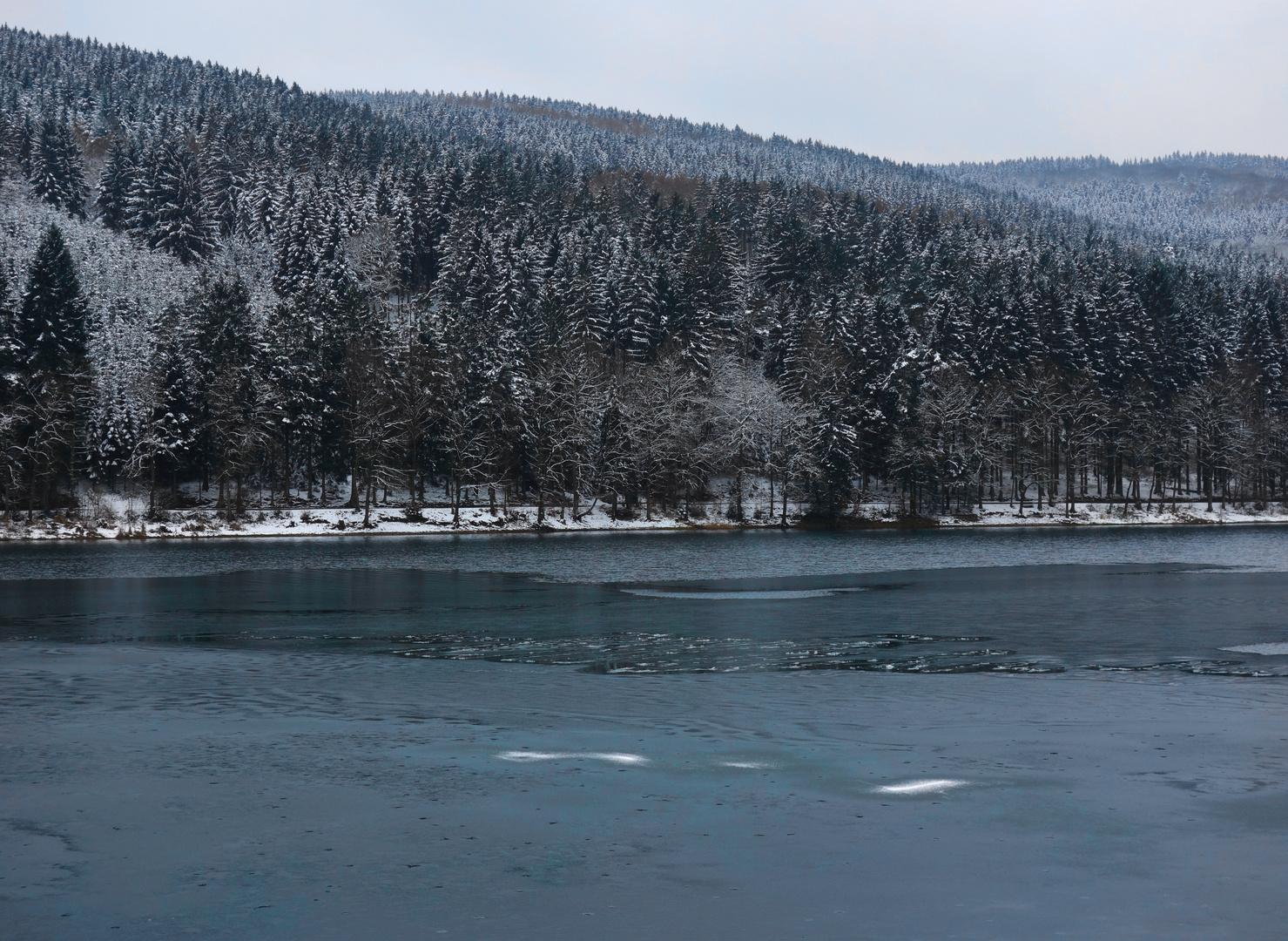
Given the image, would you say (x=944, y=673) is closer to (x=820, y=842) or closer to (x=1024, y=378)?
(x=820, y=842)

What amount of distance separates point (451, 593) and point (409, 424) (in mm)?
41902

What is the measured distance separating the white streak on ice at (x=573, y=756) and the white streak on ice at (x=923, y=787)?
113 inches

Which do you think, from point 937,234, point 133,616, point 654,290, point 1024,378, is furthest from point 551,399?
point 937,234

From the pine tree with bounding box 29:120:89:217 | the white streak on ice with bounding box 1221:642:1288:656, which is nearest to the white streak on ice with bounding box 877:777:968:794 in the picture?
the white streak on ice with bounding box 1221:642:1288:656

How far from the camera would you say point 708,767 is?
40.3 ft

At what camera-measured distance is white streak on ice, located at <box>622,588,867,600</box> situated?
34.5 meters

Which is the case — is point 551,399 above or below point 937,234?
below

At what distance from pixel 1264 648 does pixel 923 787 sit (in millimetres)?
15715

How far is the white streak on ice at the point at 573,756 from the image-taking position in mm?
12664

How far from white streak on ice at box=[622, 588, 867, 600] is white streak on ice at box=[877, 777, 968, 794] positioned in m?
22.4

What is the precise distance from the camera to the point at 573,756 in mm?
12883

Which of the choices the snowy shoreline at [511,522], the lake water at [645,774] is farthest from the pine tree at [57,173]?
the lake water at [645,774]

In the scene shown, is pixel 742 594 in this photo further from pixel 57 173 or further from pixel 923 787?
pixel 57 173

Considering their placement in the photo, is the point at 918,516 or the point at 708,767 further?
the point at 918,516
